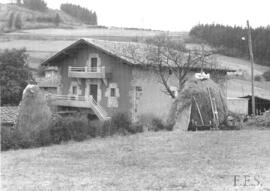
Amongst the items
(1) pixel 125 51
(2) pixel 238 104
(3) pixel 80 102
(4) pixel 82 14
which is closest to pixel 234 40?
(2) pixel 238 104

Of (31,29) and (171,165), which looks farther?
(31,29)

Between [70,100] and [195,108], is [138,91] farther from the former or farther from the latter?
[195,108]

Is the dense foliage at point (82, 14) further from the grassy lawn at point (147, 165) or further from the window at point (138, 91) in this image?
the grassy lawn at point (147, 165)

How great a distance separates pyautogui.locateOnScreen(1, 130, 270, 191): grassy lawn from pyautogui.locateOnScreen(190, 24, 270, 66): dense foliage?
48.0m

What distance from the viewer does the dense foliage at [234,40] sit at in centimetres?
6425

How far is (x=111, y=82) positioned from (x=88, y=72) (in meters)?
2.03

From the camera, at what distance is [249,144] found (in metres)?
16.0

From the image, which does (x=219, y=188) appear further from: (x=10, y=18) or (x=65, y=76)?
(x=10, y=18)

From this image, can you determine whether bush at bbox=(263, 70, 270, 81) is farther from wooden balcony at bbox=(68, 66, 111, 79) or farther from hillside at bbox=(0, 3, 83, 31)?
hillside at bbox=(0, 3, 83, 31)

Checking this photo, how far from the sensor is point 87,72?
34094mm

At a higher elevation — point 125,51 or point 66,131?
Result: point 125,51

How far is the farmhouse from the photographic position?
1255 inches

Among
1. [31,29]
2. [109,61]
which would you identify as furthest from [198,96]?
[31,29]

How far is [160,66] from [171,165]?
1891 cm
